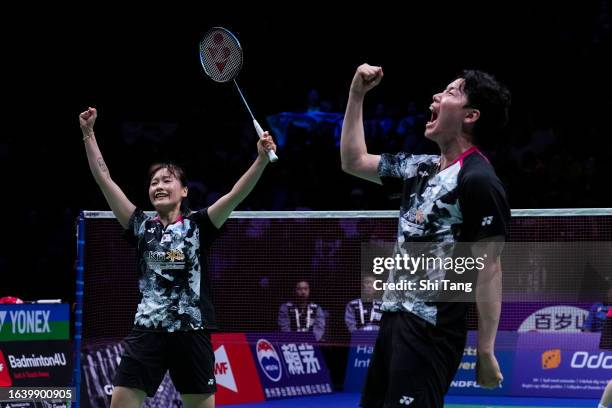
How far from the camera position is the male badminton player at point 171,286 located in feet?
15.6

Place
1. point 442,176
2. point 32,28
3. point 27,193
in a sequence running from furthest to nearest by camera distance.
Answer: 1. point 32,28
2. point 27,193
3. point 442,176

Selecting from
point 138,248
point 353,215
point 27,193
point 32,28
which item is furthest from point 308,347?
point 32,28

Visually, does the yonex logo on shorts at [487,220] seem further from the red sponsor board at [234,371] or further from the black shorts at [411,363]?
the red sponsor board at [234,371]

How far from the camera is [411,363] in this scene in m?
2.86

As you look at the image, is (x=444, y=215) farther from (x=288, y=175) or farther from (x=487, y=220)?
(x=288, y=175)

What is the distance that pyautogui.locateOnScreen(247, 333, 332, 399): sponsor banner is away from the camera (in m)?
9.56

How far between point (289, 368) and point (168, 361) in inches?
203

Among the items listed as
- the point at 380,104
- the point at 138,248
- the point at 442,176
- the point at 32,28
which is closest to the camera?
the point at 442,176

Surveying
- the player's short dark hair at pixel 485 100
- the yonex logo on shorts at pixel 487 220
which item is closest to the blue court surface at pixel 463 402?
the player's short dark hair at pixel 485 100

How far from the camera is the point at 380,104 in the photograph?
12734 millimetres

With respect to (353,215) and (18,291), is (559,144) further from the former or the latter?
(18,291)

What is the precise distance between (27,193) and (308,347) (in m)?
4.23

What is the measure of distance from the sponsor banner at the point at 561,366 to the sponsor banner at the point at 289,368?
202 cm

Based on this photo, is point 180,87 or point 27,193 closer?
point 27,193
